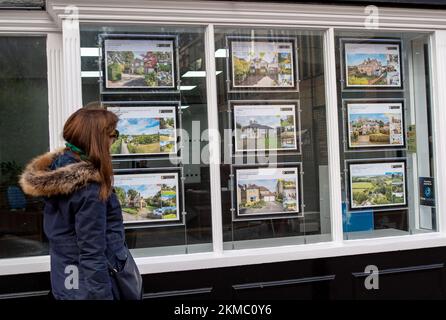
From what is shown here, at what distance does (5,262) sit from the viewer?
3.69 meters

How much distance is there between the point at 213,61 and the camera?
4.02m

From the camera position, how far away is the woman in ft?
7.78

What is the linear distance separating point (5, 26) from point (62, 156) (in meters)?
1.67

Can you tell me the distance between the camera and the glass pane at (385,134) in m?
4.40

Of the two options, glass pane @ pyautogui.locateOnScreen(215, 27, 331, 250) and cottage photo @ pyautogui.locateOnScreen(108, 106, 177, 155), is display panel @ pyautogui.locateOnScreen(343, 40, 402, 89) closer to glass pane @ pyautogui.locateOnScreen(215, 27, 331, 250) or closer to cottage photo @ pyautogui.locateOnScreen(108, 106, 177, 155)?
glass pane @ pyautogui.locateOnScreen(215, 27, 331, 250)

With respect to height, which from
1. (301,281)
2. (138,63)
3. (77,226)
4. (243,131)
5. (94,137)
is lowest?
(301,281)

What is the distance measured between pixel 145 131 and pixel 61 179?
5.12 ft

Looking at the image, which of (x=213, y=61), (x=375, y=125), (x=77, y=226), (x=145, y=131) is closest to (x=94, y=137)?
(x=77, y=226)

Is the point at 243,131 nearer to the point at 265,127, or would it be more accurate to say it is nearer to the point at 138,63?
the point at 265,127

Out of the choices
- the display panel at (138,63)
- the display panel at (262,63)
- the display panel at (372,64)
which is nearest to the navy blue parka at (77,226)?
the display panel at (138,63)

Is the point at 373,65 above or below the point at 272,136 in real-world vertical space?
above

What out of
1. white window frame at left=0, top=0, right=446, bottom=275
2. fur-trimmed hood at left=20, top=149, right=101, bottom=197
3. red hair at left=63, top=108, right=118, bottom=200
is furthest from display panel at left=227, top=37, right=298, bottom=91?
fur-trimmed hood at left=20, top=149, right=101, bottom=197
